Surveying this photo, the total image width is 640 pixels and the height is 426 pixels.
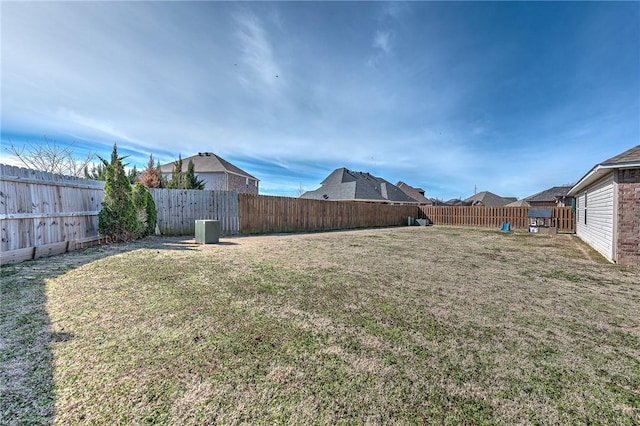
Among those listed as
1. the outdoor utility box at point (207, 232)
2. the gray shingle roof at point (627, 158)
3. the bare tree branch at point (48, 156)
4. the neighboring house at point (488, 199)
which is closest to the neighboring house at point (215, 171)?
the bare tree branch at point (48, 156)

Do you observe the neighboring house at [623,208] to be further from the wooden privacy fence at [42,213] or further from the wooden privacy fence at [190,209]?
the wooden privacy fence at [42,213]

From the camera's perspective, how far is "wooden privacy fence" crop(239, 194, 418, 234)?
11109mm

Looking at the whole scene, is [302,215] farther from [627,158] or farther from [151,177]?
[627,158]

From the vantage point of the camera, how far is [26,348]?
1995 millimetres

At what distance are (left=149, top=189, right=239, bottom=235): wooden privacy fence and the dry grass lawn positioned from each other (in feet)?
17.6

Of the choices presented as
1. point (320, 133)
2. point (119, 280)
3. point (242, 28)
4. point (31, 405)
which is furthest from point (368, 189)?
point (31, 405)

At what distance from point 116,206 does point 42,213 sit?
67.4 inches

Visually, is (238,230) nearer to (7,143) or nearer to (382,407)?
(382,407)

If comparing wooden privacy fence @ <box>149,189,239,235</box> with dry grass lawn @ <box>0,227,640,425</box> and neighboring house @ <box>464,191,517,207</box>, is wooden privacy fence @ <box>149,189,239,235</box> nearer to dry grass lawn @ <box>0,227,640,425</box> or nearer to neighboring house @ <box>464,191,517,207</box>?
dry grass lawn @ <box>0,227,640,425</box>

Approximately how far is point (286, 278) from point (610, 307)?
444cm

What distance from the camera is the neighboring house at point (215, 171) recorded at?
23825mm

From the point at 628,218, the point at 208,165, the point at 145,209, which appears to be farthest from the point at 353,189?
the point at 628,218

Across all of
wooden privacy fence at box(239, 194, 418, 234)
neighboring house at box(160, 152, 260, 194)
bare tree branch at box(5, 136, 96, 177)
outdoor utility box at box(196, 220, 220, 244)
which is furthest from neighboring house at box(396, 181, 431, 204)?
bare tree branch at box(5, 136, 96, 177)

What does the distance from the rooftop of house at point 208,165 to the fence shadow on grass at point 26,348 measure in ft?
69.3
